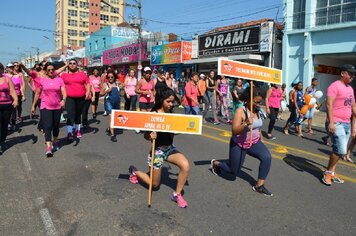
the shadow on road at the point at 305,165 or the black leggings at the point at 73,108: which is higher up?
the black leggings at the point at 73,108

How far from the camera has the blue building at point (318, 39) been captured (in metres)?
17.1

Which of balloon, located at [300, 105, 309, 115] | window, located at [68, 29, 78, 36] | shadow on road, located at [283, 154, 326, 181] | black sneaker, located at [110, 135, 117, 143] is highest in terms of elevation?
window, located at [68, 29, 78, 36]

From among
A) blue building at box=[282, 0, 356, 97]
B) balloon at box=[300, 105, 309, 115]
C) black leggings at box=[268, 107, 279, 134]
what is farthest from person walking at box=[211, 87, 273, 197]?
blue building at box=[282, 0, 356, 97]

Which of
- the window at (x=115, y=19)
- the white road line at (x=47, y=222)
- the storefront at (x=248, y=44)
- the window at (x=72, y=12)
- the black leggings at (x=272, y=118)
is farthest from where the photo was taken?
the window at (x=115, y=19)

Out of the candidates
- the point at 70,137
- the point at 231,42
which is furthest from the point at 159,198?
the point at 231,42

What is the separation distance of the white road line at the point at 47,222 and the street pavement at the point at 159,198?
0.01m

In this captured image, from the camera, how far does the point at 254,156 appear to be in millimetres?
5074

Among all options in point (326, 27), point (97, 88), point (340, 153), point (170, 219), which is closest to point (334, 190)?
point (340, 153)

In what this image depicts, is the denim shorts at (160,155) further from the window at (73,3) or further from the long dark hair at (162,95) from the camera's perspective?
the window at (73,3)

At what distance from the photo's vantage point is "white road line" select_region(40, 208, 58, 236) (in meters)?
3.62

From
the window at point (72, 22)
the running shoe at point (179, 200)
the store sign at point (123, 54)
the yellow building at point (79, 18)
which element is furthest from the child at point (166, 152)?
the window at point (72, 22)

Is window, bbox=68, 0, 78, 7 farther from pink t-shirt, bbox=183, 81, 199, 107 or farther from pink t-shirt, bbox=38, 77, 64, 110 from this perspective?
pink t-shirt, bbox=38, 77, 64, 110

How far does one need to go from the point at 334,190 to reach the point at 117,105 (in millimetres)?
6189

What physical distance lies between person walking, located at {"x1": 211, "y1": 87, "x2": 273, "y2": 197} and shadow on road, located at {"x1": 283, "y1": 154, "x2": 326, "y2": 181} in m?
1.39
